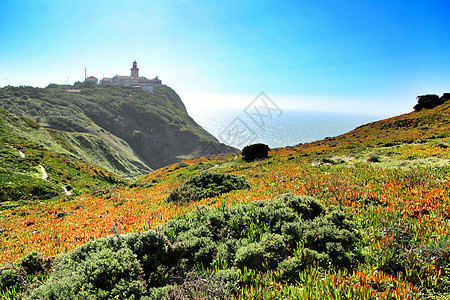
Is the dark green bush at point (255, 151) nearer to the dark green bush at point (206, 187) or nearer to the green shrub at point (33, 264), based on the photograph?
the dark green bush at point (206, 187)

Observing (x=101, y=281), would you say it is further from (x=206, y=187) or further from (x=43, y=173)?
(x=43, y=173)

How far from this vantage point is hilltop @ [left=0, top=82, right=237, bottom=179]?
96062 millimetres

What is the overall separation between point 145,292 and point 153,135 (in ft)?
488

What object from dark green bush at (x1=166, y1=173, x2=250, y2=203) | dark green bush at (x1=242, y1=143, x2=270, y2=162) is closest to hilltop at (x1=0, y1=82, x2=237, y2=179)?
dark green bush at (x1=242, y1=143, x2=270, y2=162)

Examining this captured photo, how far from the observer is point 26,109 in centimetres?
10206

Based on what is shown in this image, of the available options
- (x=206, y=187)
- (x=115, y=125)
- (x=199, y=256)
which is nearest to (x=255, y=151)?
(x=206, y=187)

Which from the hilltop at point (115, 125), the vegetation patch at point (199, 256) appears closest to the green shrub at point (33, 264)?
the vegetation patch at point (199, 256)

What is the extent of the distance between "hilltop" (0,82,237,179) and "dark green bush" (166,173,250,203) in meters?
82.7

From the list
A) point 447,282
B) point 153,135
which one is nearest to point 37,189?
point 447,282

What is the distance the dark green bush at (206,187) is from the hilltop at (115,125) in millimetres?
82692

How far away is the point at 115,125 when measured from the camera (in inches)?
5344

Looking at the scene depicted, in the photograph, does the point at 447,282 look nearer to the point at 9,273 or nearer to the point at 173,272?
the point at 173,272

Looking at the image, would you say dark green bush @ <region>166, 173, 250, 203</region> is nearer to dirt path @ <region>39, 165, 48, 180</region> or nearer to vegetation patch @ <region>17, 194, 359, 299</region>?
vegetation patch @ <region>17, 194, 359, 299</region>

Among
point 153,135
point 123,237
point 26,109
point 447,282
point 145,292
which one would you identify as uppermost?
point 26,109
